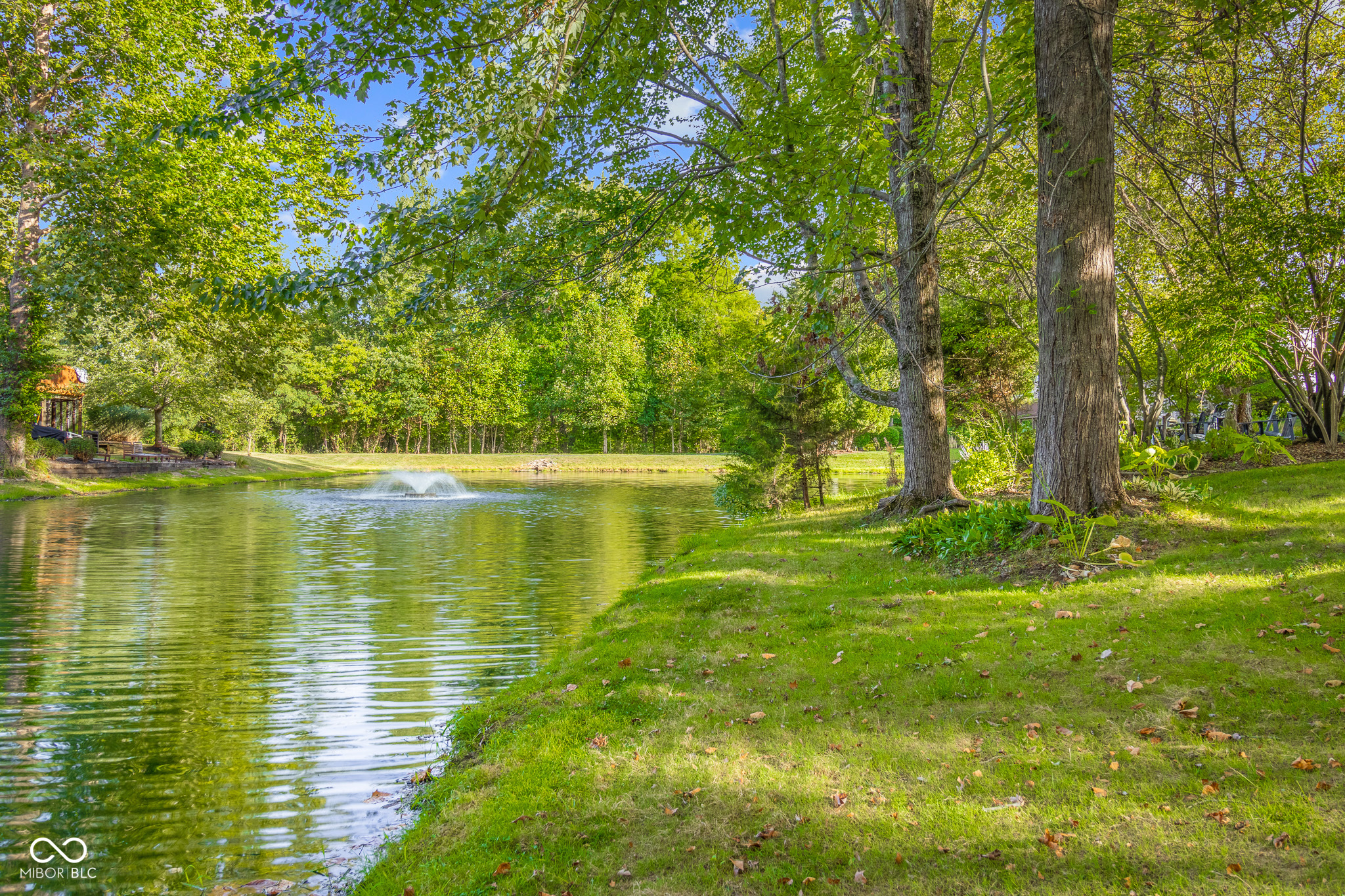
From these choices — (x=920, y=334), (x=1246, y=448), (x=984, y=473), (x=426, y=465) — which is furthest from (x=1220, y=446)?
(x=426, y=465)

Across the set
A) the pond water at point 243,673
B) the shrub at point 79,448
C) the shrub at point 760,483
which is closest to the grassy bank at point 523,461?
the shrub at point 79,448

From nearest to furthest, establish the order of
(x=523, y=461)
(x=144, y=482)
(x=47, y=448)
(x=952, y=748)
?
(x=952, y=748) → (x=47, y=448) → (x=144, y=482) → (x=523, y=461)

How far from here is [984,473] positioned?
1301 centimetres

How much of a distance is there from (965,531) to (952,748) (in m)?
4.85

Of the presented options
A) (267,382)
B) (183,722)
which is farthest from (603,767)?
(267,382)

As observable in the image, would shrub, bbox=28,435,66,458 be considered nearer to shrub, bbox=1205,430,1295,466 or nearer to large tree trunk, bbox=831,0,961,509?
large tree trunk, bbox=831,0,961,509

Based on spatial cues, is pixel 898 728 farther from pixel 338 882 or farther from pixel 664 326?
pixel 664 326

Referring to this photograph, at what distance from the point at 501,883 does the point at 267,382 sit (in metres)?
24.1

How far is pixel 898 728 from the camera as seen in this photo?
13.7ft

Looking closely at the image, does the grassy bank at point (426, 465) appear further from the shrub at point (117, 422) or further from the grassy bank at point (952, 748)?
the grassy bank at point (952, 748)

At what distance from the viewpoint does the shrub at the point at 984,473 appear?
12.8 m

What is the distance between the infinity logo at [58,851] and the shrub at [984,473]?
12.2m

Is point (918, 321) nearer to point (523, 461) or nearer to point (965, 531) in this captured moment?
point (965, 531)

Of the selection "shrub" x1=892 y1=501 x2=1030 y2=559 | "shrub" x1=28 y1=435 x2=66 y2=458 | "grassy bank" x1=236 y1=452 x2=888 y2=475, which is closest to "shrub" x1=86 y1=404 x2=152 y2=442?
"grassy bank" x1=236 y1=452 x2=888 y2=475
